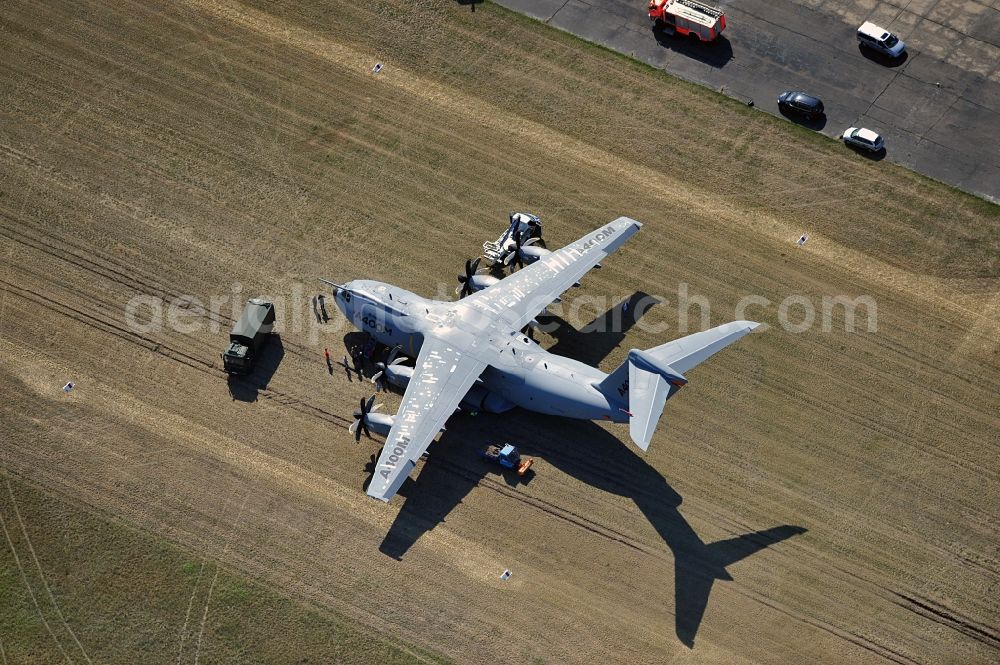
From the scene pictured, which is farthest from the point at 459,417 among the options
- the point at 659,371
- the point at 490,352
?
the point at 659,371

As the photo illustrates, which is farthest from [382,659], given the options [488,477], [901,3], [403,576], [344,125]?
[901,3]

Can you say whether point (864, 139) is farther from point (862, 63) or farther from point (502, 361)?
point (502, 361)

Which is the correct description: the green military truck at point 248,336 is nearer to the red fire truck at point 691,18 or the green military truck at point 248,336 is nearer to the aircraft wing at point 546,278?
the aircraft wing at point 546,278

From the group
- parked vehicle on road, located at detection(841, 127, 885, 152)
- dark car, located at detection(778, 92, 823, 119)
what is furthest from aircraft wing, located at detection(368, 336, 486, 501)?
parked vehicle on road, located at detection(841, 127, 885, 152)

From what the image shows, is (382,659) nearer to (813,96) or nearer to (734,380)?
(734,380)

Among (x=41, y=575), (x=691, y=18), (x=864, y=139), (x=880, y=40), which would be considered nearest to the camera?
(x=41, y=575)

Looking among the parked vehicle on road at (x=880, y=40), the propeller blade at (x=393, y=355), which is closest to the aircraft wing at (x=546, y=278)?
the propeller blade at (x=393, y=355)
